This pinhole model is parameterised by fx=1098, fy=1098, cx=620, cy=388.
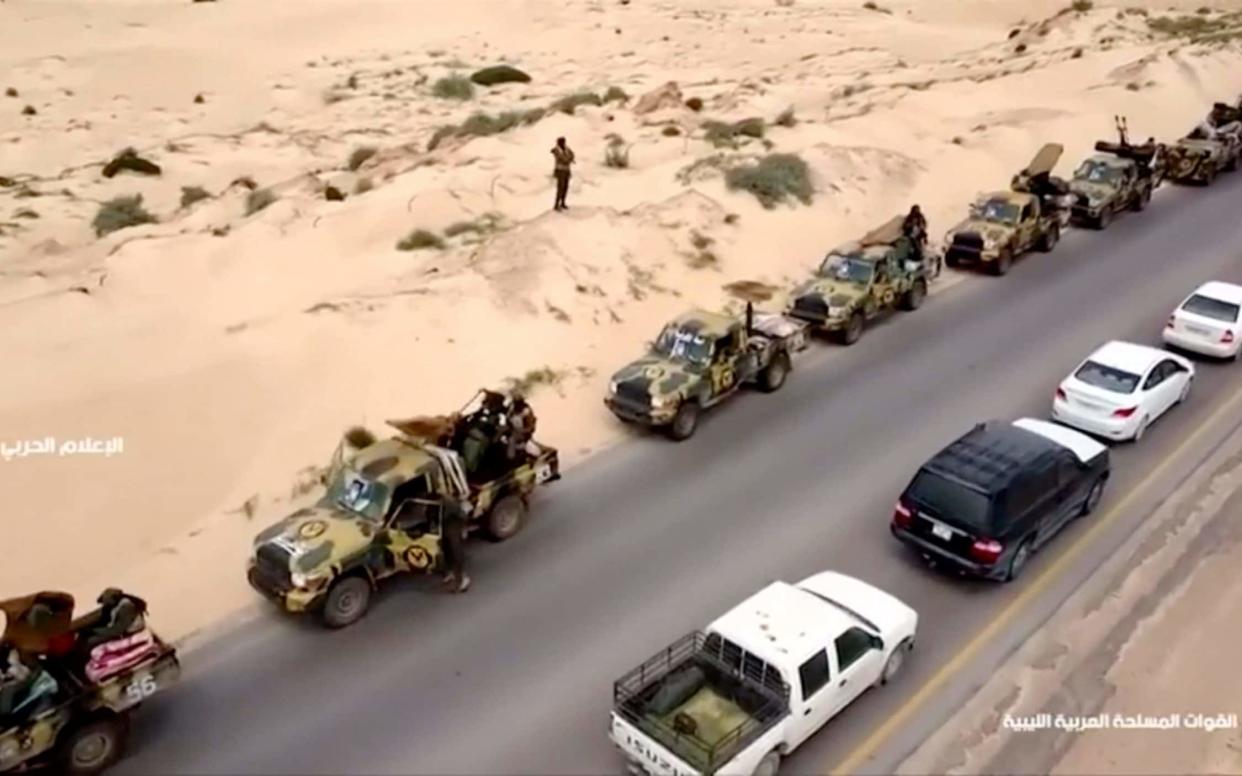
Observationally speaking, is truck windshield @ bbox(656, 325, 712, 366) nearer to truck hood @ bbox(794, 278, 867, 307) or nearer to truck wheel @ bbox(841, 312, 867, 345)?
A: truck hood @ bbox(794, 278, 867, 307)

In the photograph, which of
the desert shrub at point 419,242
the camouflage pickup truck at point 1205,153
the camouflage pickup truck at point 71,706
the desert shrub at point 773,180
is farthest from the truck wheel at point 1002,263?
the camouflage pickup truck at point 71,706

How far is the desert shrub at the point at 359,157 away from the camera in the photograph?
35.0 meters

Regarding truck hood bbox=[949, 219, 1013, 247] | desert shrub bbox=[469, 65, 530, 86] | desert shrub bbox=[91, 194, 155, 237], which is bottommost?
desert shrub bbox=[91, 194, 155, 237]

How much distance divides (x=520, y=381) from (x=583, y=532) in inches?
195

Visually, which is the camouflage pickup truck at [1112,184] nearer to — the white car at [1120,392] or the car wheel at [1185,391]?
the car wheel at [1185,391]

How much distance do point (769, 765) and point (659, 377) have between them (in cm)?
827

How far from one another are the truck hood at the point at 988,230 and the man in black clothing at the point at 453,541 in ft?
52.0

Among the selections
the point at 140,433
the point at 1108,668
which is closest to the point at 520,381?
the point at 140,433

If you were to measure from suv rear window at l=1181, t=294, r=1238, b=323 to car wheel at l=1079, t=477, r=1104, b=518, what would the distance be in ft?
23.3

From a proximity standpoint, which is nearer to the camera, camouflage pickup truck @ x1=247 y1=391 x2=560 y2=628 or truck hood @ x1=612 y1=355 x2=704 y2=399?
camouflage pickup truck @ x1=247 y1=391 x2=560 y2=628

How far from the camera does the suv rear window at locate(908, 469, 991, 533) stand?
46.3 ft

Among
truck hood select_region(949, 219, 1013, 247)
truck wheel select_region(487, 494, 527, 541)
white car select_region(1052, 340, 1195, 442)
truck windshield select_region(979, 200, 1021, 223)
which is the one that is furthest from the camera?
truck windshield select_region(979, 200, 1021, 223)

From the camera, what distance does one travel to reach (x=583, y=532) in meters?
16.0

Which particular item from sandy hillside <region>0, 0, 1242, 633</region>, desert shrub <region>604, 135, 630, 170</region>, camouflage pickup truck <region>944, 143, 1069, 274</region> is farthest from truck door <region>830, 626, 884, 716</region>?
desert shrub <region>604, 135, 630, 170</region>
